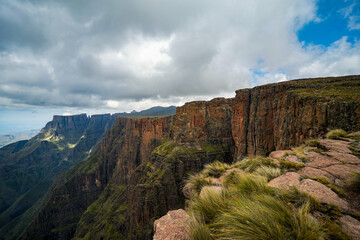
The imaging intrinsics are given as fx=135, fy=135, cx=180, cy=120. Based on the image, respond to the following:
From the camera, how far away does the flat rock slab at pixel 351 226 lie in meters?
1.65

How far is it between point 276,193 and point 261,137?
23.3m

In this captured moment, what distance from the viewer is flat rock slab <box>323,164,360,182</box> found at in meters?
3.22

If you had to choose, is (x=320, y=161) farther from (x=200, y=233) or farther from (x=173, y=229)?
(x=173, y=229)

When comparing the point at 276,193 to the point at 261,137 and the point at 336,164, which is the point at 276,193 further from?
the point at 261,137

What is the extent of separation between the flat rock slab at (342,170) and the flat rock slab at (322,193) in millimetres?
1002

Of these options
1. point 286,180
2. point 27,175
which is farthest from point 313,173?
point 27,175

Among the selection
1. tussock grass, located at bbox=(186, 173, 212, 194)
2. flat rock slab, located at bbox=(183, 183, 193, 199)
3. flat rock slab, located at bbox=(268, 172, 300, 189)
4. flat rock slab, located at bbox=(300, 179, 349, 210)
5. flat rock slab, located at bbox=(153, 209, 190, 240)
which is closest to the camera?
flat rock slab, located at bbox=(300, 179, 349, 210)

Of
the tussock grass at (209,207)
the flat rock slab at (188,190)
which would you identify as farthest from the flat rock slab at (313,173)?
the flat rock slab at (188,190)

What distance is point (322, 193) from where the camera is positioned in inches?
98.8

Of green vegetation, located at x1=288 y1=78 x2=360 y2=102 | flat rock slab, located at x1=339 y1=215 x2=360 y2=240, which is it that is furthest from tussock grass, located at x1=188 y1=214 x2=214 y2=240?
green vegetation, located at x1=288 y1=78 x2=360 y2=102

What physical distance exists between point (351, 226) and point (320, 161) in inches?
130

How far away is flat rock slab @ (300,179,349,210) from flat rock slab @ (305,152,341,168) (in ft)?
5.40

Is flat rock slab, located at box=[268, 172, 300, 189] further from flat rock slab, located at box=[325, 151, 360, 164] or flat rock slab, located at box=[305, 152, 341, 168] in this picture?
flat rock slab, located at box=[325, 151, 360, 164]

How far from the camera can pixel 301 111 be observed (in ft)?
47.0
